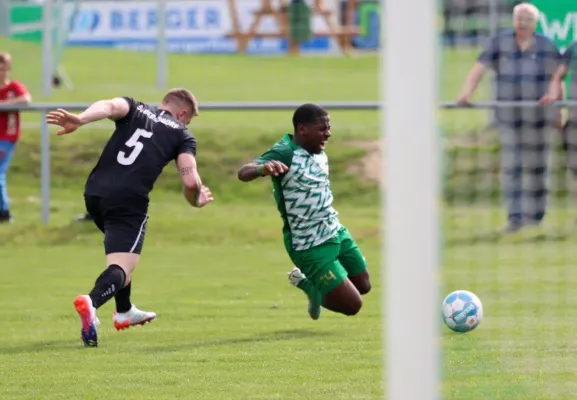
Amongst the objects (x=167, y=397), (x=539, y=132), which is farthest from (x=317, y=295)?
(x=539, y=132)

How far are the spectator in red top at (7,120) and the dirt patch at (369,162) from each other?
4806mm

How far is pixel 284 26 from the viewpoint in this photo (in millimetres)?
28125

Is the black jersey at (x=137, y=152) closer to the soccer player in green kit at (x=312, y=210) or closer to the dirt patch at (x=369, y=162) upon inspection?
the soccer player in green kit at (x=312, y=210)

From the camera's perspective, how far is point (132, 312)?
866 centimetres

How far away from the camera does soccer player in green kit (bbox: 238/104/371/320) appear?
871cm

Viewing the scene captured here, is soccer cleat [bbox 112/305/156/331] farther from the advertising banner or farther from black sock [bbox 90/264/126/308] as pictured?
the advertising banner

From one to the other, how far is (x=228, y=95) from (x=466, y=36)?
14226 millimetres

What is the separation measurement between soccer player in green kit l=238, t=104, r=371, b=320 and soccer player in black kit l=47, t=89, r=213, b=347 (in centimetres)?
63

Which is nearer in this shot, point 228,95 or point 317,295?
point 317,295

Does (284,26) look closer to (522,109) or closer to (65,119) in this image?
(522,109)

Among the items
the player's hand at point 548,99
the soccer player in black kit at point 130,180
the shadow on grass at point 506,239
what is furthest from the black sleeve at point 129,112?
the player's hand at point 548,99

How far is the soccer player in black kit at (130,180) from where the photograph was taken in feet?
27.5

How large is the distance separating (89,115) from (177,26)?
21453 millimetres

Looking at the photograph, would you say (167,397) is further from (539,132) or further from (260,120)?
(260,120)
